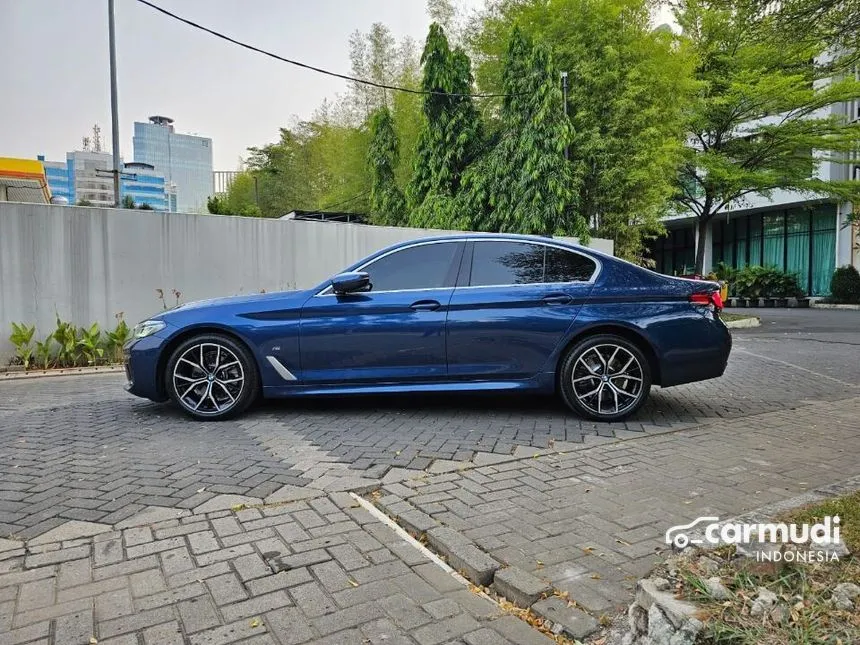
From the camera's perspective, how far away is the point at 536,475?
3.57 meters

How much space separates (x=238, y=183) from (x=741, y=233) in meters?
36.0

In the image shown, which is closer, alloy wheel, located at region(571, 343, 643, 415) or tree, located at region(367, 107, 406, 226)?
alloy wheel, located at region(571, 343, 643, 415)

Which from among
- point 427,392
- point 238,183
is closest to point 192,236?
point 427,392

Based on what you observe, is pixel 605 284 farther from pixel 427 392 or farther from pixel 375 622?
pixel 375 622

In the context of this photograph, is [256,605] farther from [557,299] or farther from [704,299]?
A: [704,299]

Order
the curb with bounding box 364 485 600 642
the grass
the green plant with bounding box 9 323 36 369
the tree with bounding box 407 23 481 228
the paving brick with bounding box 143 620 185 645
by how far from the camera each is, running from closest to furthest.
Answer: the grass → the paving brick with bounding box 143 620 185 645 → the curb with bounding box 364 485 600 642 → the green plant with bounding box 9 323 36 369 → the tree with bounding box 407 23 481 228

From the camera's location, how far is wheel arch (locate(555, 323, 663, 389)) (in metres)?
Answer: 4.80

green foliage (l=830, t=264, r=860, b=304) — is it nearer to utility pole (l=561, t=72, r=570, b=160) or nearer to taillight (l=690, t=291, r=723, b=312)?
utility pole (l=561, t=72, r=570, b=160)

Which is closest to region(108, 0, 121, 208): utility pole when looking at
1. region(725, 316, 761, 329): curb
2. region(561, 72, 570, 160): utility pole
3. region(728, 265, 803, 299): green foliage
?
region(561, 72, 570, 160): utility pole

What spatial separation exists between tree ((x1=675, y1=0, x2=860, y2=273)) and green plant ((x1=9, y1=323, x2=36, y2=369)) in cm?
1823

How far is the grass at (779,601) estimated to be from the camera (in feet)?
5.61

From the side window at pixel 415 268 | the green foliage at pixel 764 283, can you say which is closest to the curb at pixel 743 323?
the side window at pixel 415 268

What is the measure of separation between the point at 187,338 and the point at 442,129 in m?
16.9

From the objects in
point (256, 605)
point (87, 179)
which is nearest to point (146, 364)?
point (256, 605)
